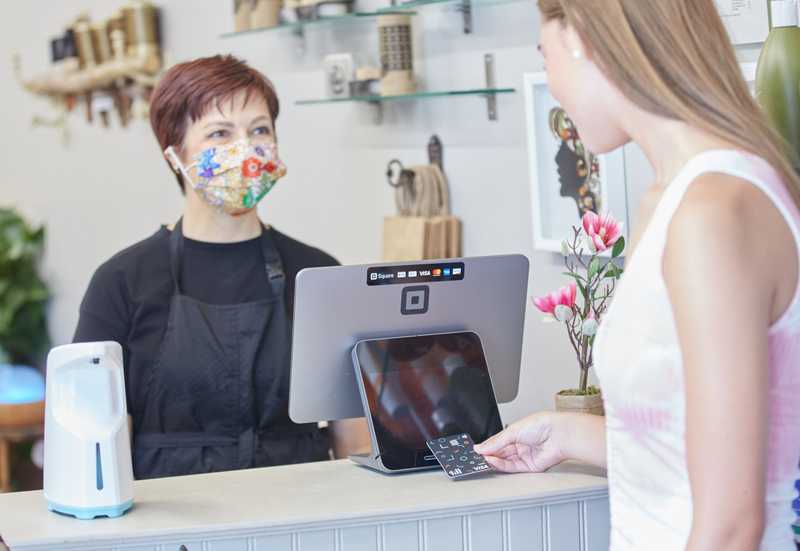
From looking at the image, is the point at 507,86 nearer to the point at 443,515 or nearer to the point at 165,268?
the point at 165,268

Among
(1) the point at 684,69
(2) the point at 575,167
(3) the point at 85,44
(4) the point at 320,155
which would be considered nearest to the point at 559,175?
(2) the point at 575,167

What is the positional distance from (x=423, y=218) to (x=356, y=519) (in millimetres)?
1605

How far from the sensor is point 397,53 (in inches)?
130

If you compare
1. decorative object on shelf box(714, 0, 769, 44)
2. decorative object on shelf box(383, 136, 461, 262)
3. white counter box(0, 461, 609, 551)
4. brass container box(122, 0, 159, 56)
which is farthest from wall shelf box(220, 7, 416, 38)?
white counter box(0, 461, 609, 551)

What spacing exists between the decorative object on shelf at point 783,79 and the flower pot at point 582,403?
590mm

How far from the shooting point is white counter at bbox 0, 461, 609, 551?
5.96 feet

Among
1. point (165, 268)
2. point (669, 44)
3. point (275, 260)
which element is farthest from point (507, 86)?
point (669, 44)

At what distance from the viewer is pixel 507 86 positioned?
3.08m

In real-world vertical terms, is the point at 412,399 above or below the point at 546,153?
below

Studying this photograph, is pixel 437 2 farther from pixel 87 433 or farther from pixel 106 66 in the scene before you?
pixel 106 66

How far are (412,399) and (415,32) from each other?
156 centimetres

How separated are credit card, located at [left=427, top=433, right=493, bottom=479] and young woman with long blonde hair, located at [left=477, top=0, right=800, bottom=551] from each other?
51 cm

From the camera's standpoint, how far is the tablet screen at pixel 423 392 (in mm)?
2096

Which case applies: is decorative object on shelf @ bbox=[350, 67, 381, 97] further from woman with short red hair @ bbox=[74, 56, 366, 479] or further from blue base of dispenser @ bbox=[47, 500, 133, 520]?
blue base of dispenser @ bbox=[47, 500, 133, 520]
